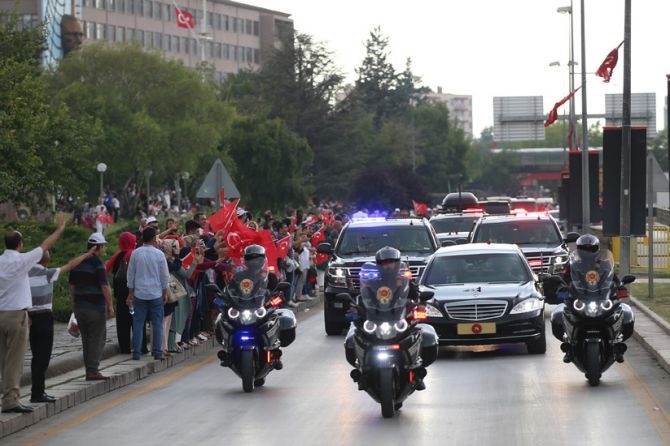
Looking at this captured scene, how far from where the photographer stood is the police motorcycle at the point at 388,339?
1491cm

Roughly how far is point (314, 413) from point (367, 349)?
828mm

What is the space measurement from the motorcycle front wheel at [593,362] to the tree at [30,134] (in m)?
21.7

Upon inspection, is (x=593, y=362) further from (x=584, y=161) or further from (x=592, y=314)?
(x=584, y=161)

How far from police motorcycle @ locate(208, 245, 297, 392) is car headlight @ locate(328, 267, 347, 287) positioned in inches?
334

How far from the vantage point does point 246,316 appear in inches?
698

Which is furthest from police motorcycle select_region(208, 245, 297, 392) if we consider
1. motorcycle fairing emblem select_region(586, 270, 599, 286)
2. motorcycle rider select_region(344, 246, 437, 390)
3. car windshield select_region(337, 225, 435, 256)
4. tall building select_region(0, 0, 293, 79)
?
tall building select_region(0, 0, 293, 79)

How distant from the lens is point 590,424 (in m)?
14.1

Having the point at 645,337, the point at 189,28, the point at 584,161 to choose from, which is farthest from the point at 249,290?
the point at 189,28

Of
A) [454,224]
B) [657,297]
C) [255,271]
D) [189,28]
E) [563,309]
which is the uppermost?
[189,28]

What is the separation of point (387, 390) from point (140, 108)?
80.5 metres

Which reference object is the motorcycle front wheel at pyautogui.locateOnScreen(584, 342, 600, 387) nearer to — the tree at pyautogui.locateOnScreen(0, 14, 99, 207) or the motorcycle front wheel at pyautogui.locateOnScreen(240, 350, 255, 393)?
the motorcycle front wheel at pyautogui.locateOnScreen(240, 350, 255, 393)

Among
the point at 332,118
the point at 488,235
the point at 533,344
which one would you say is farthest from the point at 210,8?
the point at 533,344

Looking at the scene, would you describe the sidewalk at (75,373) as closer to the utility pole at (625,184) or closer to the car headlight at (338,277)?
the car headlight at (338,277)

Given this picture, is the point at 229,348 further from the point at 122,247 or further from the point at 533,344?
the point at 533,344
